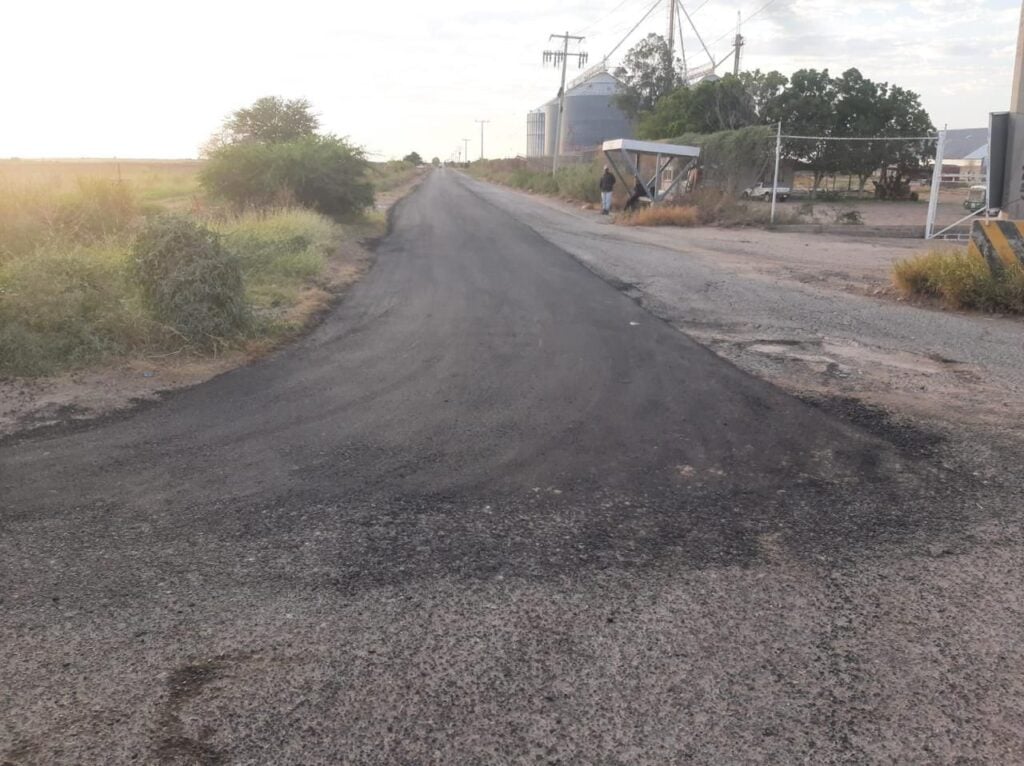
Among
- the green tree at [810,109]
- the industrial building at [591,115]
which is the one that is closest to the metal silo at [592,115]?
the industrial building at [591,115]

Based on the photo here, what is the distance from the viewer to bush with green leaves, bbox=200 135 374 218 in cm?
2350

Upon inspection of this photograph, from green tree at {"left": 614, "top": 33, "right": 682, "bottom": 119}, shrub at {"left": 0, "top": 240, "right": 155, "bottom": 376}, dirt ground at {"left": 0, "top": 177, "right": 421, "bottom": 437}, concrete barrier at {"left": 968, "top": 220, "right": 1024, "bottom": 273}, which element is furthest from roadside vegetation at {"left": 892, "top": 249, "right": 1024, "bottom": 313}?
green tree at {"left": 614, "top": 33, "right": 682, "bottom": 119}

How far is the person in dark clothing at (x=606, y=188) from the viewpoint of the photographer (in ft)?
102

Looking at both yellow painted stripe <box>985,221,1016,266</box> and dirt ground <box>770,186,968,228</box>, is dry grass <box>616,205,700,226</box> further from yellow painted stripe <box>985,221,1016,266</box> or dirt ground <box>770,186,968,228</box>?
yellow painted stripe <box>985,221,1016,266</box>

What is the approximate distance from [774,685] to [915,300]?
34.5 feet

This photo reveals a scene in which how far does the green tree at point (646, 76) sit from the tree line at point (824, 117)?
327 inches

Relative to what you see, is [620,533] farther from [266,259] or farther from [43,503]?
[266,259]

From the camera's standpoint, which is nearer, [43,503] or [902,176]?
[43,503]

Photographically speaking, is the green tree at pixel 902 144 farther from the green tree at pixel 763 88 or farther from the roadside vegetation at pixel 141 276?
the roadside vegetation at pixel 141 276

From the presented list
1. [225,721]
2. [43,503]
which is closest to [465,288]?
[43,503]

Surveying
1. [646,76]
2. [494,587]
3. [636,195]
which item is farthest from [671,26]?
[494,587]

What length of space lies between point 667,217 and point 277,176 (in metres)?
12.3

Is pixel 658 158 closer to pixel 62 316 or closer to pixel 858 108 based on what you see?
pixel 858 108

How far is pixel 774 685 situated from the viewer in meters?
3.26
